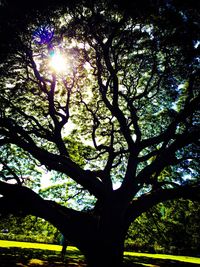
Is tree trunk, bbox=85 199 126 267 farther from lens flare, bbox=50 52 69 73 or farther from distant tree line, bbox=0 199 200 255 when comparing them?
lens flare, bbox=50 52 69 73

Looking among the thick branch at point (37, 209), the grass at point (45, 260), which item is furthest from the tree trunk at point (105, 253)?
the grass at point (45, 260)

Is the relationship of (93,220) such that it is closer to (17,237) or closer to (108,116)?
(108,116)

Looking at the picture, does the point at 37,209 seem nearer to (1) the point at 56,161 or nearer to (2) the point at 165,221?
(1) the point at 56,161

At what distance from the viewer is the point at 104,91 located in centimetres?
1270

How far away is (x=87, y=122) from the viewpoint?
17.2 meters

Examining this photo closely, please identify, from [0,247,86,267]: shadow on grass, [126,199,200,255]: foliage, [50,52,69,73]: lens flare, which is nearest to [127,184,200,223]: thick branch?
[126,199,200,255]: foliage

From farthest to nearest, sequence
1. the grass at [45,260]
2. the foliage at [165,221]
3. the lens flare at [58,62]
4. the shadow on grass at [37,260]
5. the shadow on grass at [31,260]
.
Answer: the foliage at [165,221] < the grass at [45,260] < the lens flare at [58,62] < the shadow on grass at [37,260] < the shadow on grass at [31,260]

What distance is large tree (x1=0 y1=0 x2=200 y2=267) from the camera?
985 cm

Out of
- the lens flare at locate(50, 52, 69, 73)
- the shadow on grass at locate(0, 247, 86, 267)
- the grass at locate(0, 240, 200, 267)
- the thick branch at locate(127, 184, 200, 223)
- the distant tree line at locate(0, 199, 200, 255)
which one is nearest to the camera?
the thick branch at locate(127, 184, 200, 223)

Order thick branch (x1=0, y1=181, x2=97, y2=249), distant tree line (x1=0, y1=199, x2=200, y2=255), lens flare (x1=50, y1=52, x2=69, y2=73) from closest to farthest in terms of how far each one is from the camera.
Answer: thick branch (x1=0, y1=181, x2=97, y2=249) → lens flare (x1=50, y1=52, x2=69, y2=73) → distant tree line (x1=0, y1=199, x2=200, y2=255)

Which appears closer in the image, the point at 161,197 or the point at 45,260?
the point at 161,197

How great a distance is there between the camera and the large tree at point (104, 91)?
9852 millimetres

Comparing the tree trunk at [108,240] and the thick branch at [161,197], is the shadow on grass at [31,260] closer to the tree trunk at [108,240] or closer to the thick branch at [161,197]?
the tree trunk at [108,240]

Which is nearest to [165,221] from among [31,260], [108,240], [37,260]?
[37,260]
